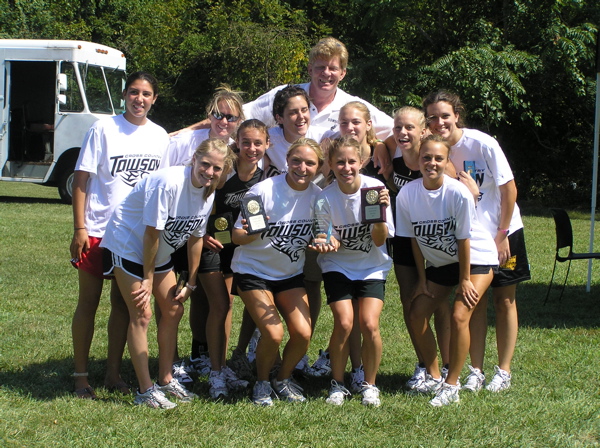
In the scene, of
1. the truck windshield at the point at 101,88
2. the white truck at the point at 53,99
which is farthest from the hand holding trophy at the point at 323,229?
the truck windshield at the point at 101,88

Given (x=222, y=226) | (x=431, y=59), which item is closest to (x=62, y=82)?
(x=431, y=59)

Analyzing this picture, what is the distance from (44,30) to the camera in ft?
90.8

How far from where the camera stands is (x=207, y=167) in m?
4.12

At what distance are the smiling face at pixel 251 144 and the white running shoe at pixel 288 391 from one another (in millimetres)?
1392

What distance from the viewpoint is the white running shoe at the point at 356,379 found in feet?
15.1

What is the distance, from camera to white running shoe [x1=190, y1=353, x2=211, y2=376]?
16.3 ft

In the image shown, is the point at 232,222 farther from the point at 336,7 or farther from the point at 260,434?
the point at 336,7

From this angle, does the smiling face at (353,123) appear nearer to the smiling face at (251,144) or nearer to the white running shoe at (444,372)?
the smiling face at (251,144)

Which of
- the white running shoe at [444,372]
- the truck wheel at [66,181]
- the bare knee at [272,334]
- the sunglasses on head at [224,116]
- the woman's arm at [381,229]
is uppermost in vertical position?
the sunglasses on head at [224,116]

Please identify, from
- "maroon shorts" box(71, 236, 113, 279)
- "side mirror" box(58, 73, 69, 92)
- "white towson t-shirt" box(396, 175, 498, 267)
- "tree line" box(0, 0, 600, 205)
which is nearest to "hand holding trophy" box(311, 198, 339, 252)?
"white towson t-shirt" box(396, 175, 498, 267)

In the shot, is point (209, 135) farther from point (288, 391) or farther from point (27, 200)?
point (27, 200)

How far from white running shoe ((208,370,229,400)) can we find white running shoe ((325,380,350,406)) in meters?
0.65

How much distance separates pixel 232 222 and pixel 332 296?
0.79m

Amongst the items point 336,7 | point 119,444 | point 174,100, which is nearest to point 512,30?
point 336,7
